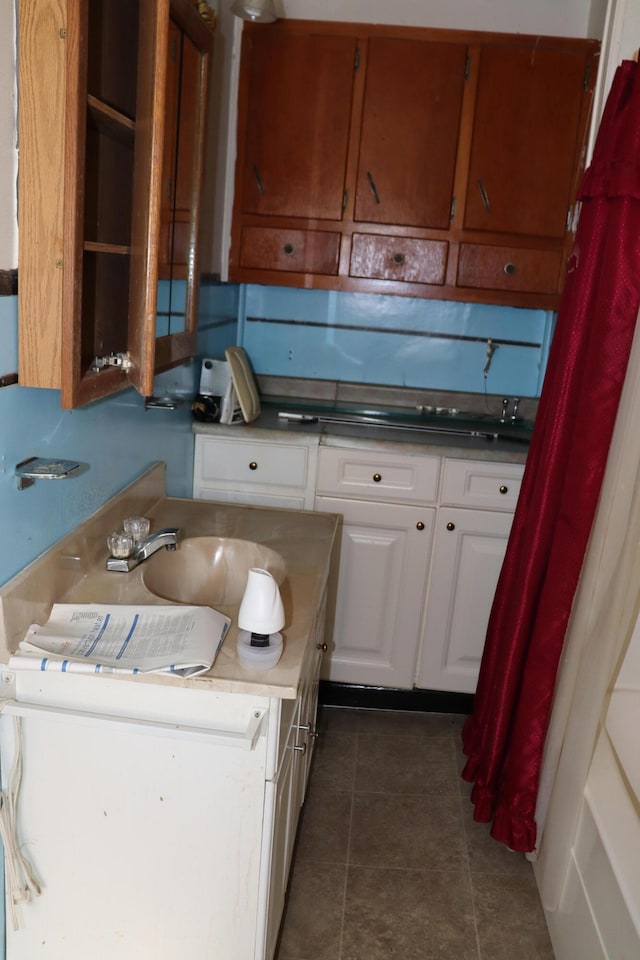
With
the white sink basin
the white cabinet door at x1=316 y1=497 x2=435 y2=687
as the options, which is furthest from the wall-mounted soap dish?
the white cabinet door at x1=316 y1=497 x2=435 y2=687

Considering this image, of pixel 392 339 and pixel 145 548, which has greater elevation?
pixel 392 339

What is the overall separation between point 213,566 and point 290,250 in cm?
126

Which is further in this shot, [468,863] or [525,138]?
[525,138]

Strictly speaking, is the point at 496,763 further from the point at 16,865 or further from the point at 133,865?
the point at 16,865

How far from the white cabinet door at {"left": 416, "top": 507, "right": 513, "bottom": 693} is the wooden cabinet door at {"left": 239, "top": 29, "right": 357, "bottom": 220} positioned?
3.63 feet

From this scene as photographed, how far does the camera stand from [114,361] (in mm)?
1397

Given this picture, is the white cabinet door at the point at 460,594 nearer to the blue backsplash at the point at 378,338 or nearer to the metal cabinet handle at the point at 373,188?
the blue backsplash at the point at 378,338

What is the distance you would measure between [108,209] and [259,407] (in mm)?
1374

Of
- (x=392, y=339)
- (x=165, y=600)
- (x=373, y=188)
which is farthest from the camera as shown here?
(x=392, y=339)

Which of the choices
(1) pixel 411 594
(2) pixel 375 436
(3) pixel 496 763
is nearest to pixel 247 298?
(2) pixel 375 436

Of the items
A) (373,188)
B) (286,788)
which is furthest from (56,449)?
(373,188)

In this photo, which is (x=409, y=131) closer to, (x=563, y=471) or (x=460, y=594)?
(x=563, y=471)

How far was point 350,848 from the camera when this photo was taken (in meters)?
2.08

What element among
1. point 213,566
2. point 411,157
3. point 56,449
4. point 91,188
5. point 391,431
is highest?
point 411,157
